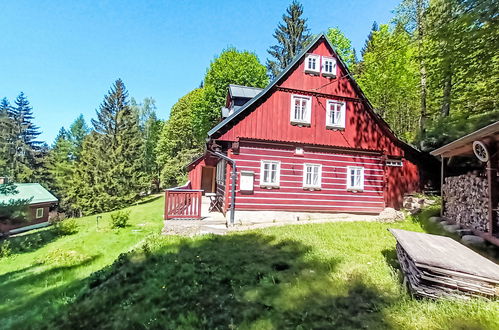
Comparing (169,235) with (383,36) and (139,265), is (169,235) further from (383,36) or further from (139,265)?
(383,36)

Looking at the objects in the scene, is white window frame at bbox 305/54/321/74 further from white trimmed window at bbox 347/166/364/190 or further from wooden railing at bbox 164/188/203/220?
wooden railing at bbox 164/188/203/220

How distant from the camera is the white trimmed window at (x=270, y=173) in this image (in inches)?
416

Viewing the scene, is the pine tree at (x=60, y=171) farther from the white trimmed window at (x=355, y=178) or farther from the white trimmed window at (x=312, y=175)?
the white trimmed window at (x=355, y=178)

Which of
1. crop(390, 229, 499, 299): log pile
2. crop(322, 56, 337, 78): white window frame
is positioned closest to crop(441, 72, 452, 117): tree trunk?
crop(322, 56, 337, 78): white window frame

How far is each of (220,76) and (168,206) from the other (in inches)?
712

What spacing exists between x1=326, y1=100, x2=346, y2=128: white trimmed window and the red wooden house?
0.04m

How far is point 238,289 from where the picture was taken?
449 centimetres

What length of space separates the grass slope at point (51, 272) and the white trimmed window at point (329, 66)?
10404mm

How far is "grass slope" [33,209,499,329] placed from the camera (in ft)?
10.8

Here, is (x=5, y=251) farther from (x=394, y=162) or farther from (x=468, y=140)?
(x=394, y=162)

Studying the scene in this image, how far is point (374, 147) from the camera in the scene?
39.1ft

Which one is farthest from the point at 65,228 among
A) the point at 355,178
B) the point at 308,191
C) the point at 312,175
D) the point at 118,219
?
the point at 355,178

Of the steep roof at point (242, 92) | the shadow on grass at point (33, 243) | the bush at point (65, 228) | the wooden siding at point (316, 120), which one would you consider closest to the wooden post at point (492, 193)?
the wooden siding at point (316, 120)

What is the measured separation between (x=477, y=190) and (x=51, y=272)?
466 inches
